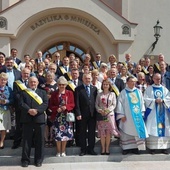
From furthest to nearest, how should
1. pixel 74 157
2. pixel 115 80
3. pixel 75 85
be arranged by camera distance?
pixel 115 80 < pixel 75 85 < pixel 74 157

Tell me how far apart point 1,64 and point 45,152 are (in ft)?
8.50

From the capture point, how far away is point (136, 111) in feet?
22.7

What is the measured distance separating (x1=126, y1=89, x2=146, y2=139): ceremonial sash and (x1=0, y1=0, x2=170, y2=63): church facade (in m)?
6.77

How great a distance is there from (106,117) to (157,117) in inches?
51.4

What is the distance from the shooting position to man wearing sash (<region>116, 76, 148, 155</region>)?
6.83 m

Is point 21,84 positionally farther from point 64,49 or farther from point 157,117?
point 64,49

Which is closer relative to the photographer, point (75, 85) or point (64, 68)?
point (75, 85)

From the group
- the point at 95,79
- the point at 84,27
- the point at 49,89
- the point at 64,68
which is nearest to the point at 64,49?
the point at 84,27

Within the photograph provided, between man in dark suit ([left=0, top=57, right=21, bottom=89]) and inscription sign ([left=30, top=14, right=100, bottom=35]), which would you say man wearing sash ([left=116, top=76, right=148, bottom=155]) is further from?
inscription sign ([left=30, top=14, right=100, bottom=35])

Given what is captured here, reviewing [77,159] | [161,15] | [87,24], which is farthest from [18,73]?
[161,15]

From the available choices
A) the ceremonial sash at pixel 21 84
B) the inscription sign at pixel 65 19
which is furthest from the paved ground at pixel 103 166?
the inscription sign at pixel 65 19

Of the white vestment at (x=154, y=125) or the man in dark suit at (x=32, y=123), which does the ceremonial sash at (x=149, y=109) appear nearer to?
the white vestment at (x=154, y=125)

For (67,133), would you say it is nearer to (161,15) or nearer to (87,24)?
(87,24)

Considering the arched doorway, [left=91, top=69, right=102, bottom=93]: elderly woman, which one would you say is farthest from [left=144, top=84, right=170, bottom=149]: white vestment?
the arched doorway
